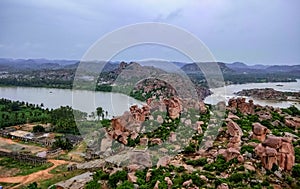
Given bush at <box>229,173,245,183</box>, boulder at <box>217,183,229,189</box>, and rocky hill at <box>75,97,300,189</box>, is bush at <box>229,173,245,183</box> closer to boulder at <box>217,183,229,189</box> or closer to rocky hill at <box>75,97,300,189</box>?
rocky hill at <box>75,97,300,189</box>

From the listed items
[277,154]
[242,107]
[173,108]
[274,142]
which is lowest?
[277,154]

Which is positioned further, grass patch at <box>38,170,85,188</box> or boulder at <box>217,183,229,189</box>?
grass patch at <box>38,170,85,188</box>

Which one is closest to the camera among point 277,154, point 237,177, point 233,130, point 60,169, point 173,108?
point 237,177

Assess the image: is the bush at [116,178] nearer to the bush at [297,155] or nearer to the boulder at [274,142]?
the boulder at [274,142]

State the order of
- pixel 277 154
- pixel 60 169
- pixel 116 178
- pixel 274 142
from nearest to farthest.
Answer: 1. pixel 277 154
2. pixel 274 142
3. pixel 116 178
4. pixel 60 169

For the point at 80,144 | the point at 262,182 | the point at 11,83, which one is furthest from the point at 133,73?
the point at 11,83

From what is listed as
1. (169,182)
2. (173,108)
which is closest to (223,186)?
(169,182)

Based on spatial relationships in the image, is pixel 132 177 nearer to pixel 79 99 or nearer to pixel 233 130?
pixel 233 130

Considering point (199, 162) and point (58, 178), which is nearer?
point (199, 162)

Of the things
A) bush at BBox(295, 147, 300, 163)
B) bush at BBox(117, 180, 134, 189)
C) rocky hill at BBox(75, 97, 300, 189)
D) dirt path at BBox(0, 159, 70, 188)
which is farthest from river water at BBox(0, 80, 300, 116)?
bush at BBox(295, 147, 300, 163)

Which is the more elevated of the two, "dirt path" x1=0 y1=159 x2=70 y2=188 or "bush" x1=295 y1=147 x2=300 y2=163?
"bush" x1=295 y1=147 x2=300 y2=163

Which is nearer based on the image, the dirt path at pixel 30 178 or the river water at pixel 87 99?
the dirt path at pixel 30 178

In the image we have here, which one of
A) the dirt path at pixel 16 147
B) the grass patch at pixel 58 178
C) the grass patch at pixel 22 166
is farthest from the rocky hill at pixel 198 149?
the dirt path at pixel 16 147
